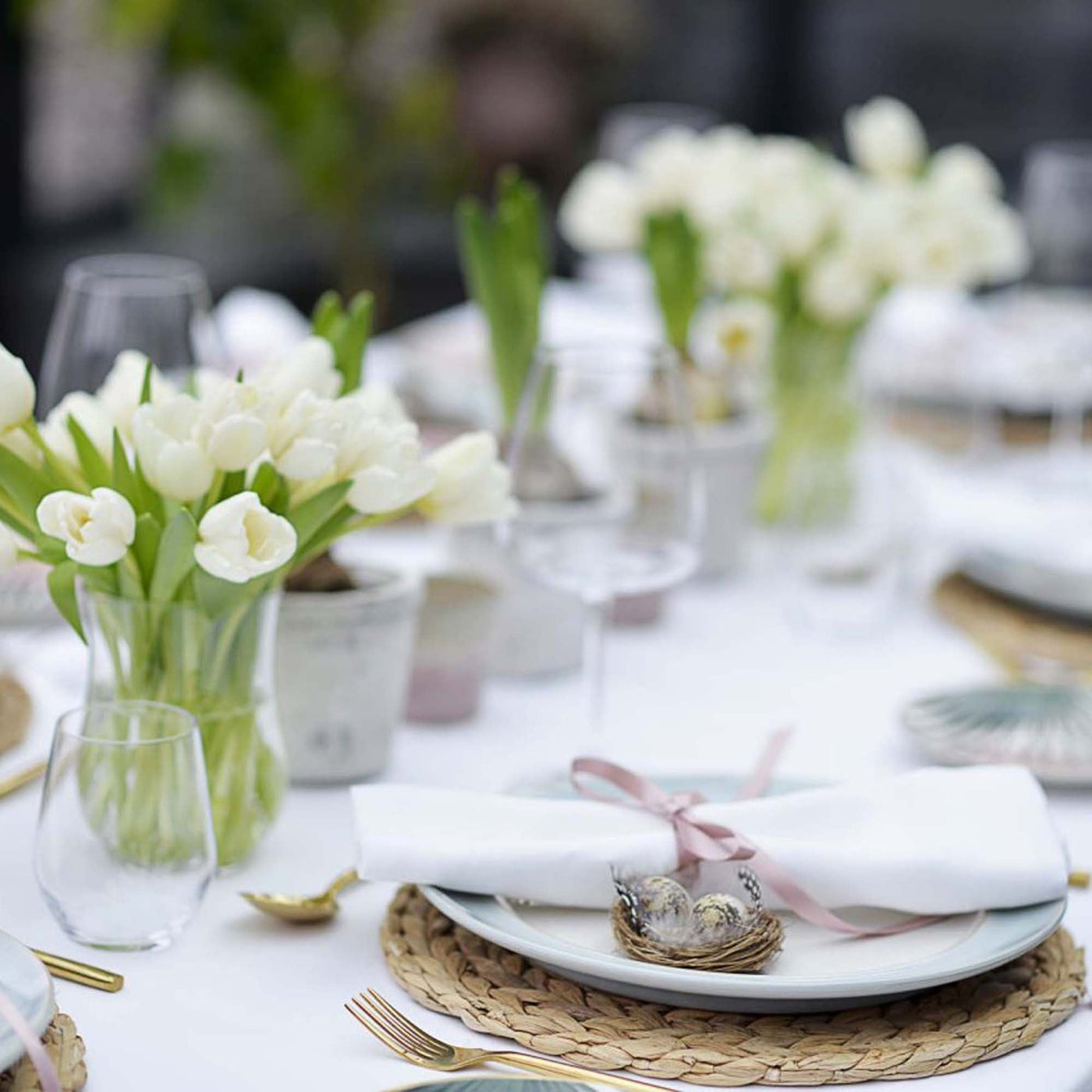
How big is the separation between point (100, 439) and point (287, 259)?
3696 mm

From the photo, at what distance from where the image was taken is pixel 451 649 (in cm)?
125

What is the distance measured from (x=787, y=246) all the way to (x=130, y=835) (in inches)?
39.6

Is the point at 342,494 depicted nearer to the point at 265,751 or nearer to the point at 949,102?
the point at 265,751

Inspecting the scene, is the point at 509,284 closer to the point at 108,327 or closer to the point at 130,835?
the point at 108,327

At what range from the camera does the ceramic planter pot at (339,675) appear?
112 centimetres

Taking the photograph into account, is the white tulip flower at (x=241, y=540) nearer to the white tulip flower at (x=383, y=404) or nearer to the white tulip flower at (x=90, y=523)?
the white tulip flower at (x=90, y=523)

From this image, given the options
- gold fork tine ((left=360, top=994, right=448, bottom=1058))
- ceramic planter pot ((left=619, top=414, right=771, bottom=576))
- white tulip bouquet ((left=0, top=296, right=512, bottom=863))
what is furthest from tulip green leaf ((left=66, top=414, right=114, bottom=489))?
ceramic planter pot ((left=619, top=414, right=771, bottom=576))

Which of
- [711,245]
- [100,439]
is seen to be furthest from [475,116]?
[100,439]

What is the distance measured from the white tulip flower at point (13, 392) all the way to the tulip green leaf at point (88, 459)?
3 cm

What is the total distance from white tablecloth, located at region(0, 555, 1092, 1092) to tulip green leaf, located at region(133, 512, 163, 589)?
0.60 ft

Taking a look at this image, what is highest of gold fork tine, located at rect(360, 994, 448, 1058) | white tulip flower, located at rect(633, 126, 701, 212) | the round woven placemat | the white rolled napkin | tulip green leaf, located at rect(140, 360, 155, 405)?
white tulip flower, located at rect(633, 126, 701, 212)

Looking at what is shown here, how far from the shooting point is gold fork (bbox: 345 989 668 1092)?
30.6 inches

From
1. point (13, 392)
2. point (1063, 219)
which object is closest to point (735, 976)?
point (13, 392)

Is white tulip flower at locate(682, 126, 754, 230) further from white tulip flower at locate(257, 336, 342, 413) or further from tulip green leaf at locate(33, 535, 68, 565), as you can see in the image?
tulip green leaf at locate(33, 535, 68, 565)
